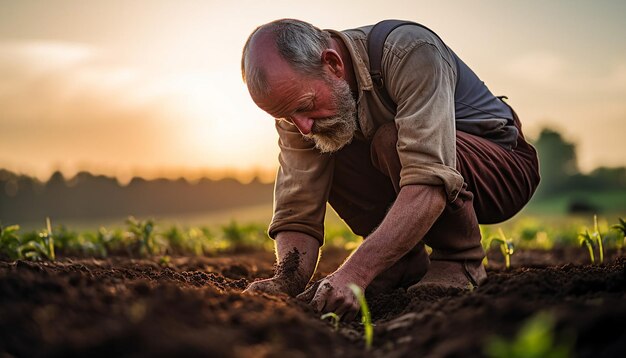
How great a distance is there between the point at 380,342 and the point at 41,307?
101cm

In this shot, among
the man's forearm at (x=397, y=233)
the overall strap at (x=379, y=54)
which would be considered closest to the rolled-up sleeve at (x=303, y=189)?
the overall strap at (x=379, y=54)

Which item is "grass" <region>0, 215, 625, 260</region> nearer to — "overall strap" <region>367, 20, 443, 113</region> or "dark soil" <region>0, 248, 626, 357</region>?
"overall strap" <region>367, 20, 443, 113</region>

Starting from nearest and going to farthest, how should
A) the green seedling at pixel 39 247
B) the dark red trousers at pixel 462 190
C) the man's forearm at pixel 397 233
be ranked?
the man's forearm at pixel 397 233
the dark red trousers at pixel 462 190
the green seedling at pixel 39 247

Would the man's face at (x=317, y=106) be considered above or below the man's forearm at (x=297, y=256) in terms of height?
above

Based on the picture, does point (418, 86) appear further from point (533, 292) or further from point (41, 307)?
point (41, 307)

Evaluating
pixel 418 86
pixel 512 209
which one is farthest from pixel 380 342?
pixel 512 209

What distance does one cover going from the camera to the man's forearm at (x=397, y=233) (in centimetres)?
276

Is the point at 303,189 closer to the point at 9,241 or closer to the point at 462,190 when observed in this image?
the point at 462,190

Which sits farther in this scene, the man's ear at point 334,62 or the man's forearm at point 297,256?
the man's forearm at point 297,256

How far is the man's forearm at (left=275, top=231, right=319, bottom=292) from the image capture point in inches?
128

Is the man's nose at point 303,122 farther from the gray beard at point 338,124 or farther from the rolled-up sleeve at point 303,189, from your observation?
the rolled-up sleeve at point 303,189

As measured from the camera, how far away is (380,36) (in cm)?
327

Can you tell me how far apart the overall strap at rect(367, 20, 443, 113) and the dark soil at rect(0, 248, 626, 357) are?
47.4 inches

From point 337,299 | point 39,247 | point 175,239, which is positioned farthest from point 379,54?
point 175,239
